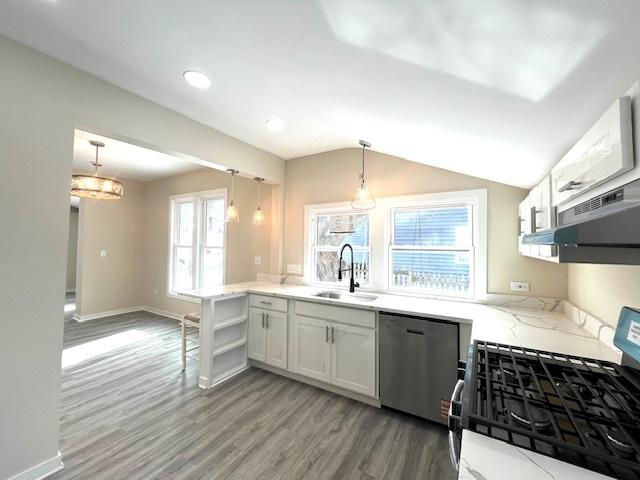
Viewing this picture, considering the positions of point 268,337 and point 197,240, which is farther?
point 197,240

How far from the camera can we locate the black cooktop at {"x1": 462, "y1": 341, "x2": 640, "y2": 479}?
0.62 metres

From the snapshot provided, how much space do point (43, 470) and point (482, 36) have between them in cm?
322

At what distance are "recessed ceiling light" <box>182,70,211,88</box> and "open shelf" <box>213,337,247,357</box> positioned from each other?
248 centimetres

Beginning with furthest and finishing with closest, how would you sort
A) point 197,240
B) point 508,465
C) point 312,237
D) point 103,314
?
point 103,314, point 197,240, point 312,237, point 508,465

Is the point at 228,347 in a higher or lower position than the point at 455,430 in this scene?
lower

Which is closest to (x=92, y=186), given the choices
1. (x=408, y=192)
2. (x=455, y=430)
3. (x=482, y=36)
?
(x=408, y=192)

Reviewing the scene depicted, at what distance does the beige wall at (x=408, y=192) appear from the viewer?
228 centimetres

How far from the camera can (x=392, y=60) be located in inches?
45.3

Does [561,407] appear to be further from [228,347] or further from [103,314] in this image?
[103,314]

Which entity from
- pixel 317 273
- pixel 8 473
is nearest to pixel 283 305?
pixel 317 273

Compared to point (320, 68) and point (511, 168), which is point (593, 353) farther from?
point (320, 68)

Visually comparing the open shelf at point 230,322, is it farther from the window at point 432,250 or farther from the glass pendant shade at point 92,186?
the glass pendant shade at point 92,186

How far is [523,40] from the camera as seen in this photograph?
0.81 meters

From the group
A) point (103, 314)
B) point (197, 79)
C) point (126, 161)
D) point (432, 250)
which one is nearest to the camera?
point (197, 79)
